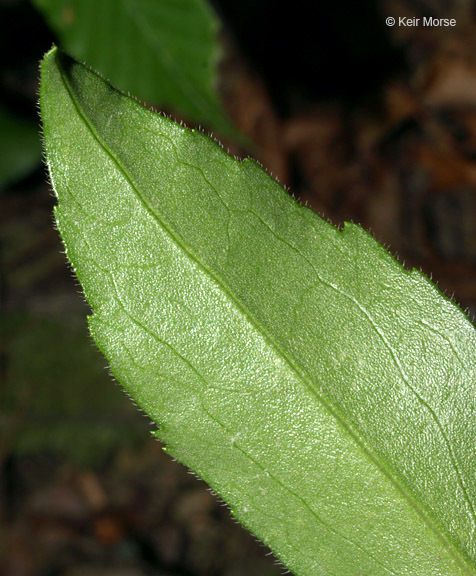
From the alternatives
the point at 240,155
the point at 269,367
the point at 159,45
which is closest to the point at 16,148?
the point at 159,45

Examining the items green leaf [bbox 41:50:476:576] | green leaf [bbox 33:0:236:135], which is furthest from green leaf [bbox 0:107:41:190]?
green leaf [bbox 41:50:476:576]

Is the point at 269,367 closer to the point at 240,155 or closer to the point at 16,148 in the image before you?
the point at 16,148

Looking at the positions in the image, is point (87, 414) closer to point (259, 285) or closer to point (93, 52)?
point (93, 52)

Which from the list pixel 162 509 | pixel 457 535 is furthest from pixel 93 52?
pixel 162 509

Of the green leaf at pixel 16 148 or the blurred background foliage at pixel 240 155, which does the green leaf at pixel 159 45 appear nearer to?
the blurred background foliage at pixel 240 155

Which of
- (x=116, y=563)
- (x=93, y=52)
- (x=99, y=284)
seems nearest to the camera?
(x=99, y=284)

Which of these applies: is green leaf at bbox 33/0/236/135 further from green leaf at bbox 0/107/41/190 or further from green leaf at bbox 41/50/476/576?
green leaf at bbox 41/50/476/576
